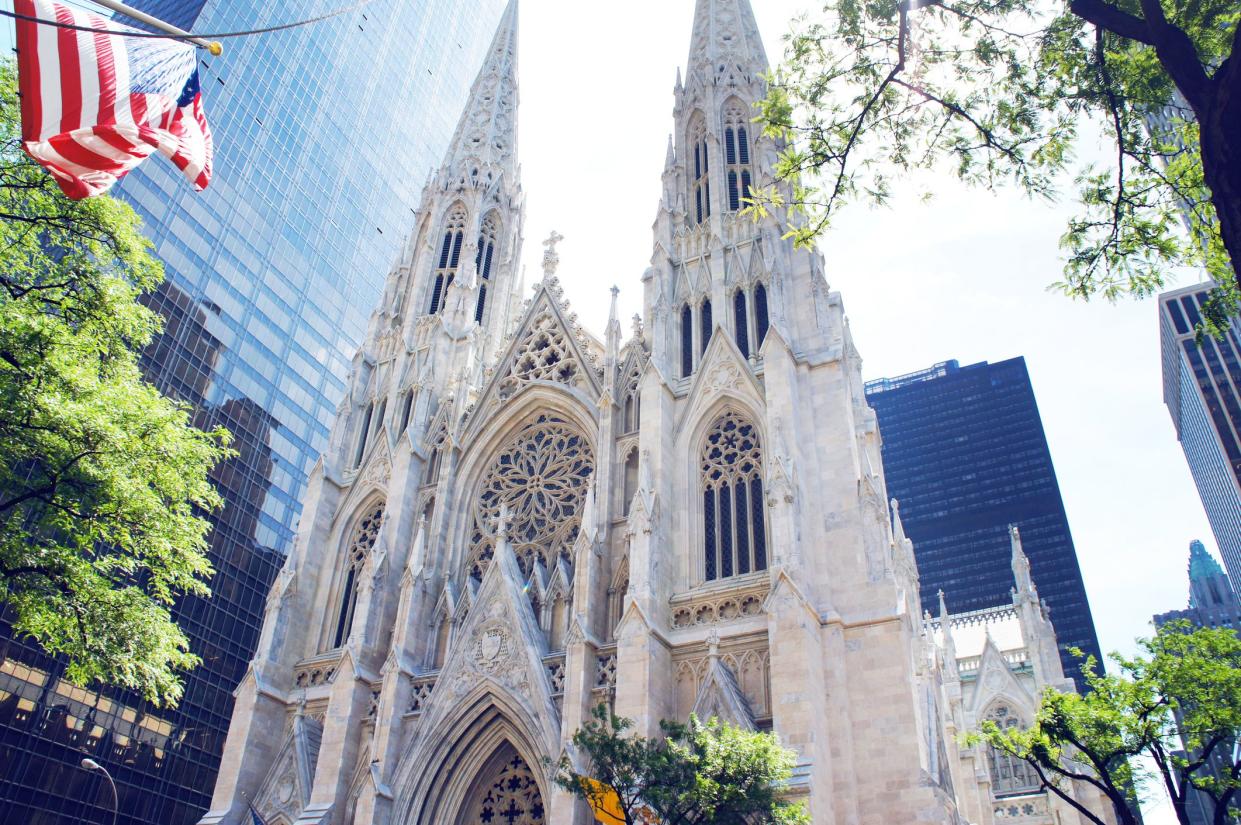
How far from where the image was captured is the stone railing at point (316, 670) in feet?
92.0

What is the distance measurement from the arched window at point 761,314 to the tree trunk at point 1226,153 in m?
20.5

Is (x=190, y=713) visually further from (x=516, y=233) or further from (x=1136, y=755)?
(x=1136, y=755)

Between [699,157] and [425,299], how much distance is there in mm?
11961

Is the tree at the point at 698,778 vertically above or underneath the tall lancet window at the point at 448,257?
underneath

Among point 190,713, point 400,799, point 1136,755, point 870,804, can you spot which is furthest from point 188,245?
point 1136,755

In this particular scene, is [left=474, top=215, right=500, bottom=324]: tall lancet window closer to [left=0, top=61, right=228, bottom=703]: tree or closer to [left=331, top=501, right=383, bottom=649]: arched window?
[left=331, top=501, right=383, bottom=649]: arched window

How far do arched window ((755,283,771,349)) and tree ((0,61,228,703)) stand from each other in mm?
16979

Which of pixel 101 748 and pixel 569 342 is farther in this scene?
pixel 101 748

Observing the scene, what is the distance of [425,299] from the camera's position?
1451 inches

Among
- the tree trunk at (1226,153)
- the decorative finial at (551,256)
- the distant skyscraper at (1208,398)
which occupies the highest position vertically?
the distant skyscraper at (1208,398)

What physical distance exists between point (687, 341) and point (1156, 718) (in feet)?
53.9

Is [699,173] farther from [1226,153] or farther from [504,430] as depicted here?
[1226,153]

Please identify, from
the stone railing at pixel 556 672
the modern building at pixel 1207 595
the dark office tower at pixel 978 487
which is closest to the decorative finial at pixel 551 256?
the stone railing at pixel 556 672

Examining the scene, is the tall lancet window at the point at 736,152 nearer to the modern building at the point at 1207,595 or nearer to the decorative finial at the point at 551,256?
the decorative finial at the point at 551,256
